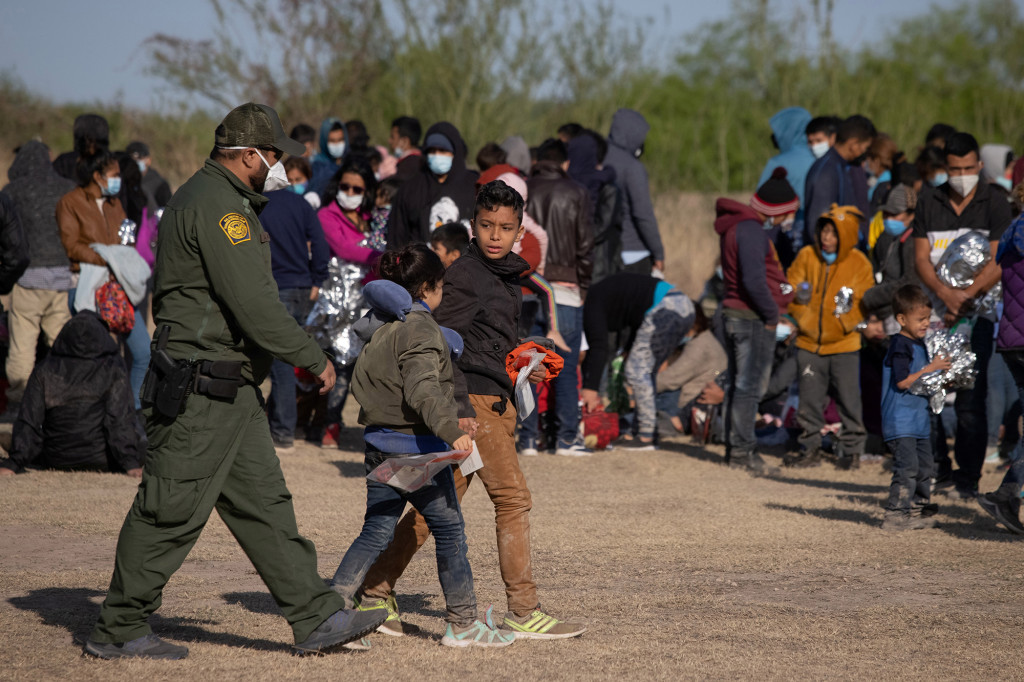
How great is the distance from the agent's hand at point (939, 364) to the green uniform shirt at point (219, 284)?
13.8 ft

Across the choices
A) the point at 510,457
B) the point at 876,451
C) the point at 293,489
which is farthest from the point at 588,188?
the point at 510,457

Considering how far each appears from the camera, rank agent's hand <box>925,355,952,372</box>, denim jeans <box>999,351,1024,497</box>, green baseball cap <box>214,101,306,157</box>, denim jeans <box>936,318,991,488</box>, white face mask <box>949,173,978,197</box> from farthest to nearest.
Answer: white face mask <box>949,173,978,197</box> → denim jeans <box>936,318,991,488</box> → agent's hand <box>925,355,952,372</box> → denim jeans <box>999,351,1024,497</box> → green baseball cap <box>214,101,306,157</box>

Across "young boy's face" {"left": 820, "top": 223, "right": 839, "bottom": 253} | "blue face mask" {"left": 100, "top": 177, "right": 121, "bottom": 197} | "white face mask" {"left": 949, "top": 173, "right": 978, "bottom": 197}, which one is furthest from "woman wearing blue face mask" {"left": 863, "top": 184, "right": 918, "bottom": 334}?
"blue face mask" {"left": 100, "top": 177, "right": 121, "bottom": 197}

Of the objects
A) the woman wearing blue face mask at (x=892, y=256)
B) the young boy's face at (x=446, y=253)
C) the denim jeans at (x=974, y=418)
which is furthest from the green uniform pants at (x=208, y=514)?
the woman wearing blue face mask at (x=892, y=256)

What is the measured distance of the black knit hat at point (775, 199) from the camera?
938 cm

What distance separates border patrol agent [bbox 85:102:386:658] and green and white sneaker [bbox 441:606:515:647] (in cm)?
34

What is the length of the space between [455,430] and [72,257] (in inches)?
237

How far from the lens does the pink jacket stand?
32.8 feet

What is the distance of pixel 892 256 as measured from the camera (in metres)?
9.64

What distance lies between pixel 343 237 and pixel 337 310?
87cm

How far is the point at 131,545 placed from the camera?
13.7 feet

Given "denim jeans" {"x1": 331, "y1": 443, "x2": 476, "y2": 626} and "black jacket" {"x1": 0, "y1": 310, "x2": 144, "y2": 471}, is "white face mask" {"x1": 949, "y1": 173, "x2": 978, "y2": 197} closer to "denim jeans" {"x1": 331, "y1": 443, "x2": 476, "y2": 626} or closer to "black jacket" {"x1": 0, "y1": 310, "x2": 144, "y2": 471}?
"denim jeans" {"x1": 331, "y1": 443, "x2": 476, "y2": 626}

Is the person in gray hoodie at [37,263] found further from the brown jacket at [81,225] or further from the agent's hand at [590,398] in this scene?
the agent's hand at [590,398]

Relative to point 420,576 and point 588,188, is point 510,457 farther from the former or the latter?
point 588,188
